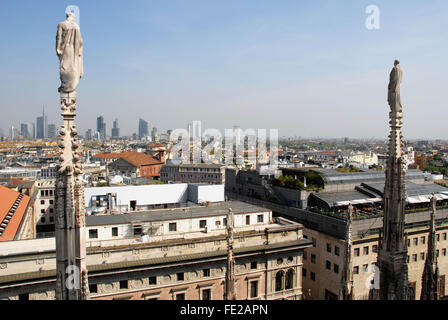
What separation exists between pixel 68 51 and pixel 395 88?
6.31m

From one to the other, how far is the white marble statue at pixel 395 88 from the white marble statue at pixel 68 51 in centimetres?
616

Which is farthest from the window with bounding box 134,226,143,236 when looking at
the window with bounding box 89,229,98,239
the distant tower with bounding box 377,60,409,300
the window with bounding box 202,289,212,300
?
the distant tower with bounding box 377,60,409,300

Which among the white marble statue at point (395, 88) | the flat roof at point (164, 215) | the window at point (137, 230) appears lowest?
the window at point (137, 230)

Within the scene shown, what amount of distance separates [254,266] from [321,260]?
8.99 metres

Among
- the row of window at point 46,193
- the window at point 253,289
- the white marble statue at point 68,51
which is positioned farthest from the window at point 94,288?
the row of window at point 46,193

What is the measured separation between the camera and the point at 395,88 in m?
7.51

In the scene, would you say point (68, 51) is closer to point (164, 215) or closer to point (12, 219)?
point (164, 215)

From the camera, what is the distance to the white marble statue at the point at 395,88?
24.6 feet

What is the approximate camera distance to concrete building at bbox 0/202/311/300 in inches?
685

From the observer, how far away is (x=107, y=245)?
2103 centimetres

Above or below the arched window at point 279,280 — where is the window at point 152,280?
above
